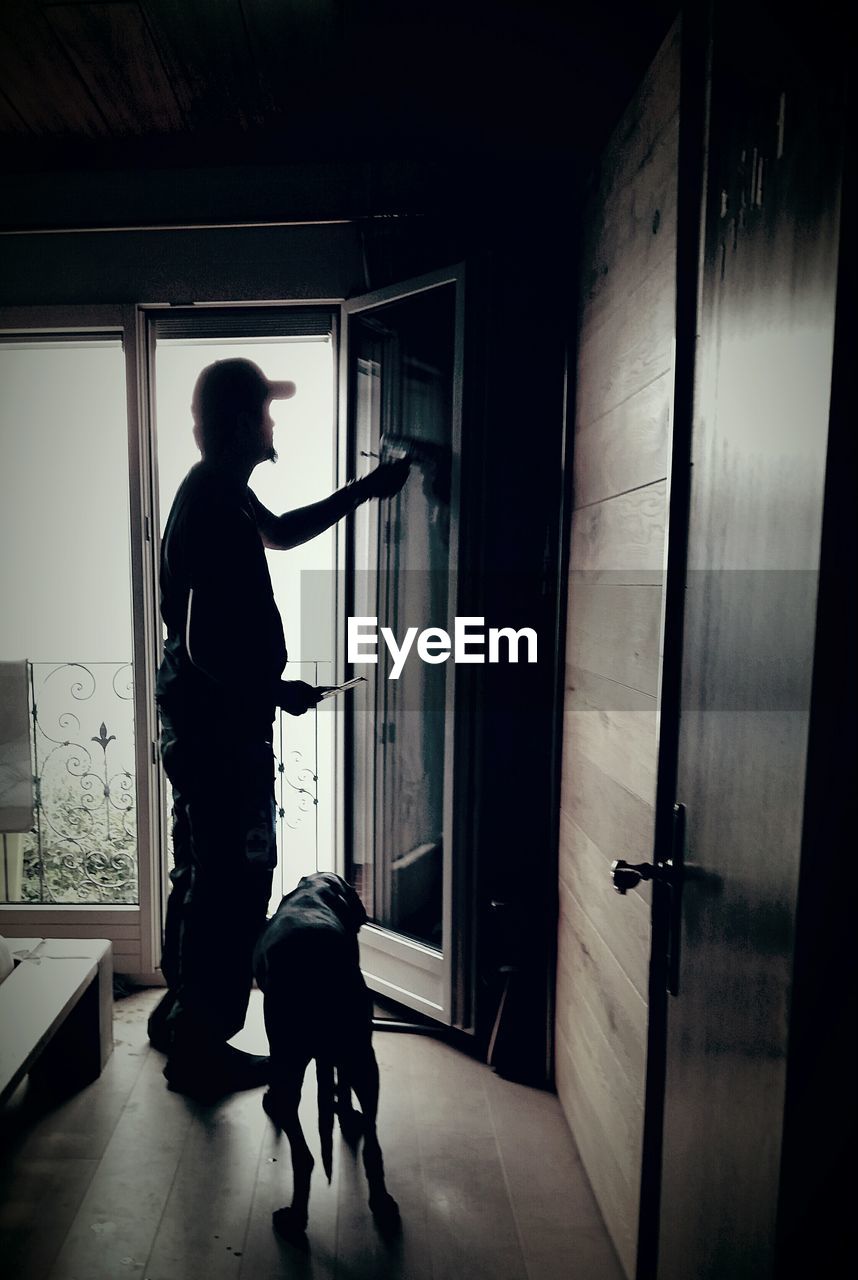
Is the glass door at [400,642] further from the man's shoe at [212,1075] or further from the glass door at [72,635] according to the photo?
the glass door at [72,635]

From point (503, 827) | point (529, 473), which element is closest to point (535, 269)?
point (529, 473)

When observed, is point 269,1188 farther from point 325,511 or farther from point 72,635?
point 72,635

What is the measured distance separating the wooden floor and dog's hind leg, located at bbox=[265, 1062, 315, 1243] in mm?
32

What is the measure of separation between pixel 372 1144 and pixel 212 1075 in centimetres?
67

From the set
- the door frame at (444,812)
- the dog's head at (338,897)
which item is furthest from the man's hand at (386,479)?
the dog's head at (338,897)

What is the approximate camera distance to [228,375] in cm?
202

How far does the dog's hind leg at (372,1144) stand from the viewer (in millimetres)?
1652

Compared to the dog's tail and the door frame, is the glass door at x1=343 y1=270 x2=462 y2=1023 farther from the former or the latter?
the dog's tail

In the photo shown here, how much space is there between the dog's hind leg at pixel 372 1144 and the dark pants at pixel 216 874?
556 mm

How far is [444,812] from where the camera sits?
7.30 ft

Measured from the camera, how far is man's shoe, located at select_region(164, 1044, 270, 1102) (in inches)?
83.6

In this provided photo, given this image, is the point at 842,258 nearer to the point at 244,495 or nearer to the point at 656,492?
the point at 656,492

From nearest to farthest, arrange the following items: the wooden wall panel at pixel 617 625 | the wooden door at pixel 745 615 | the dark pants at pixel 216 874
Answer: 1. the wooden door at pixel 745 615
2. the wooden wall panel at pixel 617 625
3. the dark pants at pixel 216 874

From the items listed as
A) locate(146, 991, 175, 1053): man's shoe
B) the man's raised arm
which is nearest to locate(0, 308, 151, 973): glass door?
locate(146, 991, 175, 1053): man's shoe
